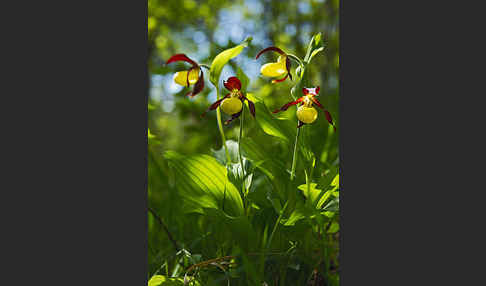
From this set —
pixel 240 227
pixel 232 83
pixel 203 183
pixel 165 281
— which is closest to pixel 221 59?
pixel 232 83

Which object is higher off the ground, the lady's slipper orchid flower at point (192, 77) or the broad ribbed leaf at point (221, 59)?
the broad ribbed leaf at point (221, 59)

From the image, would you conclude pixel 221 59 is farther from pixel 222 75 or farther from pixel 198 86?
pixel 222 75

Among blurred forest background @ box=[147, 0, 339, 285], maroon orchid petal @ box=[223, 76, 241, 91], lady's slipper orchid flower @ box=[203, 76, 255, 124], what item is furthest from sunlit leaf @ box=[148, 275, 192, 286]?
maroon orchid petal @ box=[223, 76, 241, 91]

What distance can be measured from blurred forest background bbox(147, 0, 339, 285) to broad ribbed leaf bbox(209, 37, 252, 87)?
28 cm

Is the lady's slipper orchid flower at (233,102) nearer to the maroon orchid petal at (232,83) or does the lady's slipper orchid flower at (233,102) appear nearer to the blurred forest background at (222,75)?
the maroon orchid petal at (232,83)

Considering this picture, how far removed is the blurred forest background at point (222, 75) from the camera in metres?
1.48

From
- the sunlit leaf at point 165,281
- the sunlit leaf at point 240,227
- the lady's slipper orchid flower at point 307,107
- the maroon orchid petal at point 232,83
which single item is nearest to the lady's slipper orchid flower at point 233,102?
the maroon orchid petal at point 232,83

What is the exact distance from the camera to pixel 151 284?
0.96 metres

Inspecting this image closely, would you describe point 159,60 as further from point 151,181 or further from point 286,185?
point 286,185

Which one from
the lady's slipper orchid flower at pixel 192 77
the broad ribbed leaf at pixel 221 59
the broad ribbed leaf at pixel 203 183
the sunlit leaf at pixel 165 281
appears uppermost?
the broad ribbed leaf at pixel 221 59

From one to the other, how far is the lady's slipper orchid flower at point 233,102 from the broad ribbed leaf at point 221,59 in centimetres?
6

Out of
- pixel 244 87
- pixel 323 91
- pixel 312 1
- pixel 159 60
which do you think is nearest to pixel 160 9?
pixel 159 60

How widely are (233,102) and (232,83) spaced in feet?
0.23

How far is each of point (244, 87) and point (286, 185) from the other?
36cm
